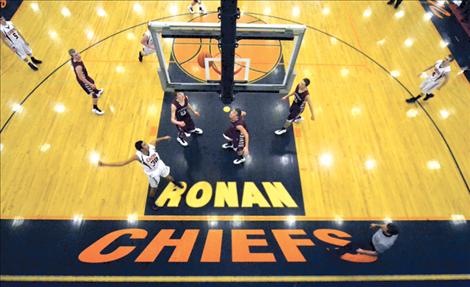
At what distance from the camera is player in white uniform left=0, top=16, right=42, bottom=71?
7076 millimetres

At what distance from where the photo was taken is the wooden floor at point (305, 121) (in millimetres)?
6125

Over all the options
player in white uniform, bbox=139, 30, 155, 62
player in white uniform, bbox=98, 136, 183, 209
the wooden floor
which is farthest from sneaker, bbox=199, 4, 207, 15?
player in white uniform, bbox=98, 136, 183, 209

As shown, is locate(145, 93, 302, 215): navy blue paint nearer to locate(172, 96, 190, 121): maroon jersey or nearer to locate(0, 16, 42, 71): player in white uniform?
locate(172, 96, 190, 121): maroon jersey

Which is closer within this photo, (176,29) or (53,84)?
(176,29)

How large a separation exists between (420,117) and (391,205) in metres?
2.87

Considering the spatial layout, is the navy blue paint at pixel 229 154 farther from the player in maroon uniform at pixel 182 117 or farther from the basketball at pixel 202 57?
the basketball at pixel 202 57

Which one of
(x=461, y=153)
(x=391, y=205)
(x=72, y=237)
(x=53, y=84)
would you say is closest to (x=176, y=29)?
(x=72, y=237)

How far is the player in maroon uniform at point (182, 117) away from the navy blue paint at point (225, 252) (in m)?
2.03

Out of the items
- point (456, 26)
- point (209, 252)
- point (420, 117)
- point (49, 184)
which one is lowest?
point (209, 252)

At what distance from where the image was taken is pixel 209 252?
5.49 meters

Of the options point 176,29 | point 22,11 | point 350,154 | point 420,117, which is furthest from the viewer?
point 22,11

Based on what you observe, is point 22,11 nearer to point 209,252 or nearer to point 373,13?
point 209,252

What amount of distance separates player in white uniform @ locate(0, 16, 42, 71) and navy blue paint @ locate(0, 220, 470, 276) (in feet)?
15.2

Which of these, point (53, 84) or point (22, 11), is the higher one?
point (22, 11)
